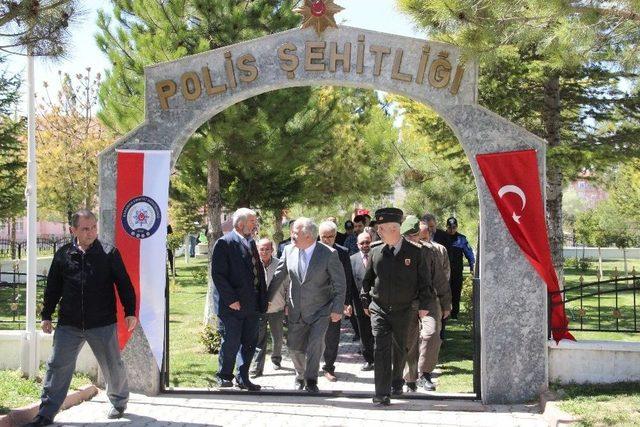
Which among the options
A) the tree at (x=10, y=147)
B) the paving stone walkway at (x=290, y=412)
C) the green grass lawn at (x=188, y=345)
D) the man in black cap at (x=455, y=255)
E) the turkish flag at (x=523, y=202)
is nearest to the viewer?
the paving stone walkway at (x=290, y=412)

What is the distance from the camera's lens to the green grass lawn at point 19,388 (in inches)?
282

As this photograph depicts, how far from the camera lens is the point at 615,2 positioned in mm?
7012

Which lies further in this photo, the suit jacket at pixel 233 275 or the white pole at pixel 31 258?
the suit jacket at pixel 233 275

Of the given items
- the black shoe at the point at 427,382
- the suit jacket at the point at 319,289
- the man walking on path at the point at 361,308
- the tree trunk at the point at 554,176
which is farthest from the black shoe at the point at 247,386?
the tree trunk at the point at 554,176

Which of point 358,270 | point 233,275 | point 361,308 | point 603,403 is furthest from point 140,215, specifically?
point 603,403

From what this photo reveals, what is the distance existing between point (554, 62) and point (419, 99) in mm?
1981

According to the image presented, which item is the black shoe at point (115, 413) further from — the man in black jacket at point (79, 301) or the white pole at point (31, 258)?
the white pole at point (31, 258)

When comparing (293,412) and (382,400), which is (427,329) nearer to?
(382,400)

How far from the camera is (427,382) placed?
892cm

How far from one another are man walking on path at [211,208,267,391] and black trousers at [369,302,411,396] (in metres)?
1.42

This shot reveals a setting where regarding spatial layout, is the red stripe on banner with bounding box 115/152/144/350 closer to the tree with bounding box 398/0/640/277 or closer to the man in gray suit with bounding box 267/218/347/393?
the man in gray suit with bounding box 267/218/347/393

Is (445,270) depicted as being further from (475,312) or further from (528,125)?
(528,125)

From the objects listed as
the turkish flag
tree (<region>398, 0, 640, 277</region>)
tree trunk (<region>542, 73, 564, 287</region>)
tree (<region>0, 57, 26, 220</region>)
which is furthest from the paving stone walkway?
tree (<region>0, 57, 26, 220</region>)

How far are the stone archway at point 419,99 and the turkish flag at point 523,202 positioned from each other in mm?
90
